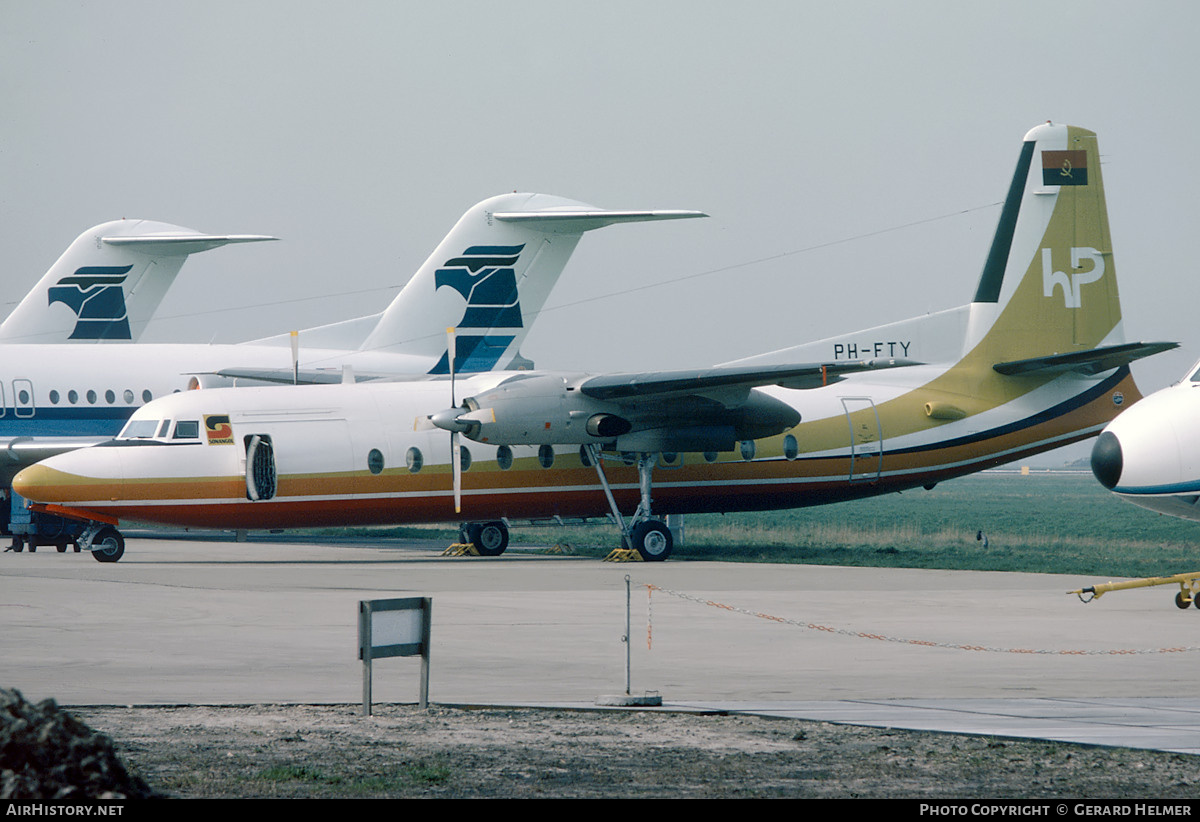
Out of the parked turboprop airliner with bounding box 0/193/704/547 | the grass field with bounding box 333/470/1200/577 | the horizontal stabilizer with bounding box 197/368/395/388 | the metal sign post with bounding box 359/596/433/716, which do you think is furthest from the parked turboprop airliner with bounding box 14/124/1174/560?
the metal sign post with bounding box 359/596/433/716

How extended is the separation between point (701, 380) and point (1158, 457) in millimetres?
11137

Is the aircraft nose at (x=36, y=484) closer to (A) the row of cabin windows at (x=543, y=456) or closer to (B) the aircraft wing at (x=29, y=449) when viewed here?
(A) the row of cabin windows at (x=543, y=456)

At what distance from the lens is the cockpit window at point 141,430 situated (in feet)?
83.4

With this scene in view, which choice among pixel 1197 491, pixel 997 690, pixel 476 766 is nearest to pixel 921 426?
pixel 1197 491

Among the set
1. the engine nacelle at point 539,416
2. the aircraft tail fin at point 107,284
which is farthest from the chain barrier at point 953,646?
the aircraft tail fin at point 107,284

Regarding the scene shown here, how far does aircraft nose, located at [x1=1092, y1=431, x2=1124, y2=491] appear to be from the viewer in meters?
16.3

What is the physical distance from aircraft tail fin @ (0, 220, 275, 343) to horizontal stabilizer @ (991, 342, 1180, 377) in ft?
73.7

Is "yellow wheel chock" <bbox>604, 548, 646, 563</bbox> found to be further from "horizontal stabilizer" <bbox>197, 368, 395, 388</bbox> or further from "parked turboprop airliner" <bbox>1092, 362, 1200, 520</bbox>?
"parked turboprop airliner" <bbox>1092, 362, 1200, 520</bbox>

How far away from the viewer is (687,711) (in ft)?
33.8

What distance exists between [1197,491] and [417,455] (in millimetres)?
14226

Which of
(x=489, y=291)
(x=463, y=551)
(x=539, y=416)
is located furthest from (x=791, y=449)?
(x=489, y=291)

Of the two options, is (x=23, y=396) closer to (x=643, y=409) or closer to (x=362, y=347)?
(x=362, y=347)

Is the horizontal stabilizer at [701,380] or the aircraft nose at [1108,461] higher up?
the horizontal stabilizer at [701,380]

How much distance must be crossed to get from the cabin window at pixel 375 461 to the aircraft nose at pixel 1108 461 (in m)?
13.4
